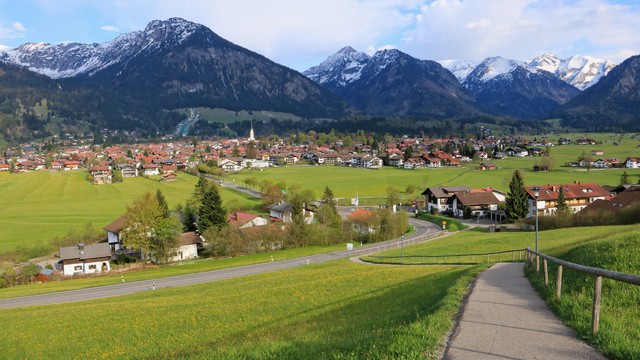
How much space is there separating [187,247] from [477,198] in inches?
2301

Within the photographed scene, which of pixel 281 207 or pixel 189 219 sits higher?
pixel 189 219

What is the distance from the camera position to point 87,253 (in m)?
57.5

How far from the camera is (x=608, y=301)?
10492 millimetres

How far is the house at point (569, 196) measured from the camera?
77875mm

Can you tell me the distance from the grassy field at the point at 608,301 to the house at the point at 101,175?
147566 millimetres

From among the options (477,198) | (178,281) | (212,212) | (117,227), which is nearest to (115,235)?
(117,227)

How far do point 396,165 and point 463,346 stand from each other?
590ft

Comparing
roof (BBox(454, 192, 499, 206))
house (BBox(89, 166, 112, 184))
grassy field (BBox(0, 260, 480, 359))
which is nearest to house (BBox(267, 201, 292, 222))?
roof (BBox(454, 192, 499, 206))

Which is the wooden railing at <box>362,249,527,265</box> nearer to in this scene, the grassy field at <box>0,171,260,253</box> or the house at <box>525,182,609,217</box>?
the house at <box>525,182,609,217</box>

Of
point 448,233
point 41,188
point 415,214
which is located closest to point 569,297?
point 448,233

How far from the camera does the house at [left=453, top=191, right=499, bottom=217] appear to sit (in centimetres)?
8273

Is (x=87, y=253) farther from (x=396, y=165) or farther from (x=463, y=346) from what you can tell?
(x=396, y=165)

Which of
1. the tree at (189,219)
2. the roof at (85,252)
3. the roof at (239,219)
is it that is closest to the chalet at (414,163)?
the roof at (239,219)

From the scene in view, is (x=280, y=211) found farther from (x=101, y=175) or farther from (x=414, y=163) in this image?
(x=414, y=163)
